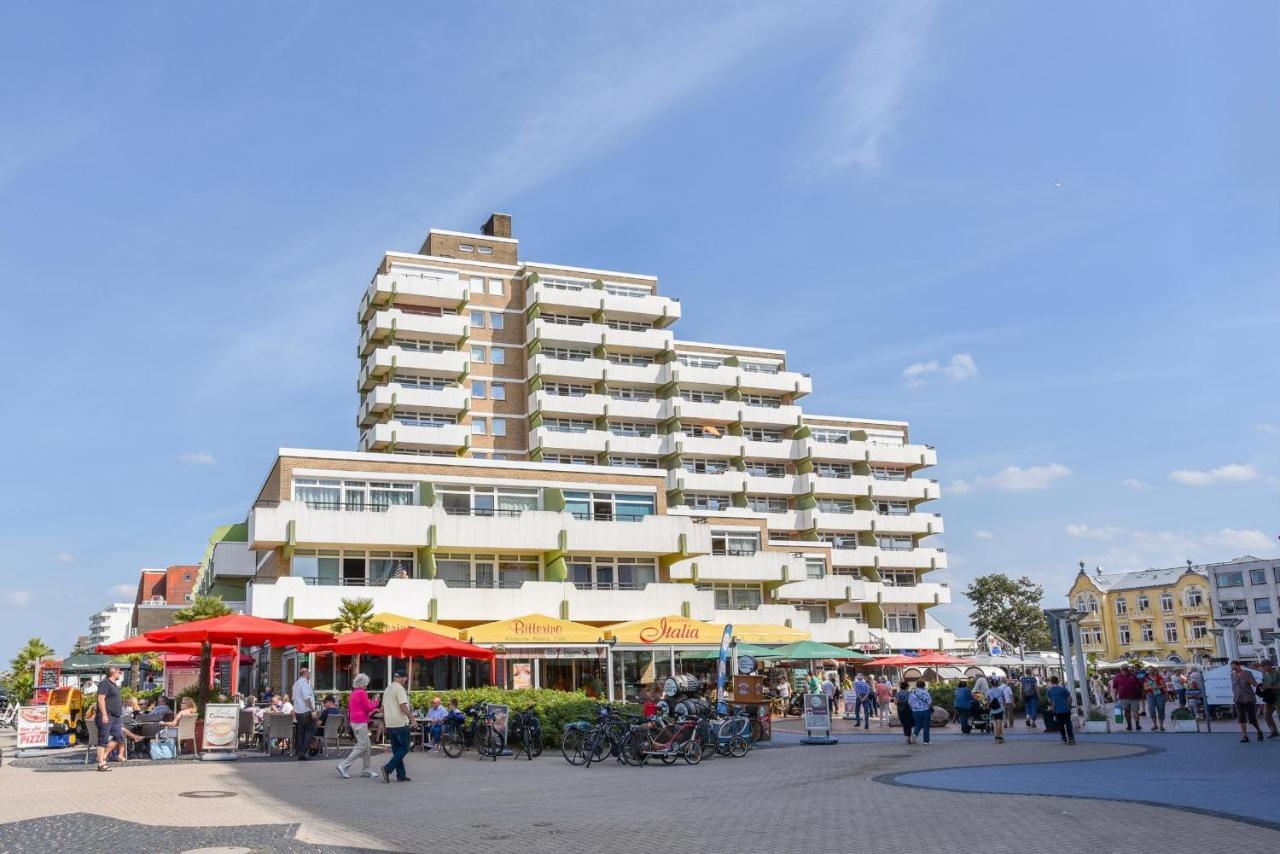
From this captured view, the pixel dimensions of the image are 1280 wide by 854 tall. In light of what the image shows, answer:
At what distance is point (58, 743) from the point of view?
28.2 m

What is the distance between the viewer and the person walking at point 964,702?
95.8 ft

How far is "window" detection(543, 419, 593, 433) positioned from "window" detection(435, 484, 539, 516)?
22.6 m

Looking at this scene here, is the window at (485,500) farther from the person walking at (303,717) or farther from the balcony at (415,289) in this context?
the balcony at (415,289)

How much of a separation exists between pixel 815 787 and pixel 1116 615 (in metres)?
114

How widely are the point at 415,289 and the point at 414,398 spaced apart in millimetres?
6861

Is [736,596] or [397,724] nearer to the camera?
[397,724]

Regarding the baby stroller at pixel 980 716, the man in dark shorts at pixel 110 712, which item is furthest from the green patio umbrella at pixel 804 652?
the man in dark shorts at pixel 110 712

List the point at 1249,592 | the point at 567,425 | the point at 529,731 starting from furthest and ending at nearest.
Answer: the point at 1249,592 < the point at 567,425 < the point at 529,731

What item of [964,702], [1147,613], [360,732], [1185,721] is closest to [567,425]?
[964,702]

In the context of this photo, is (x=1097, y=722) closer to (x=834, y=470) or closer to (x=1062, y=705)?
(x=1062, y=705)

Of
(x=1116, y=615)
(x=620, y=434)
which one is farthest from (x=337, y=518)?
(x=1116, y=615)

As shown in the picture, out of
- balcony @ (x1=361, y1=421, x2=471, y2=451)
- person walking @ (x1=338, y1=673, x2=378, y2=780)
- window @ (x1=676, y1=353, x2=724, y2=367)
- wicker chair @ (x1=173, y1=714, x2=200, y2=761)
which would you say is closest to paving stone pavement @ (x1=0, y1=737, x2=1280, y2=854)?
person walking @ (x1=338, y1=673, x2=378, y2=780)

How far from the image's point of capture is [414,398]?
6488 centimetres

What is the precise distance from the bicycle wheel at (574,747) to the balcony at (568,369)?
47.5 m
